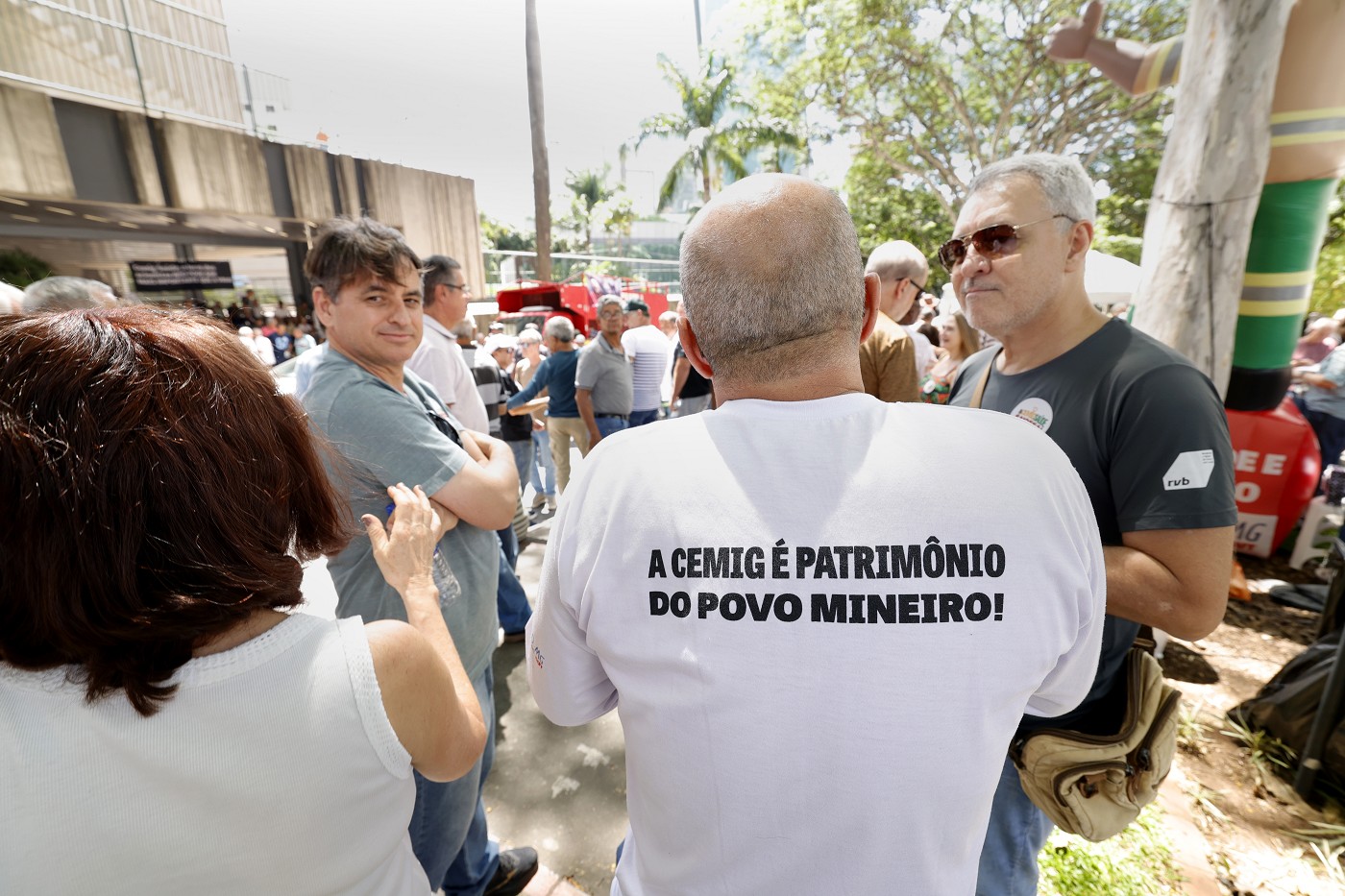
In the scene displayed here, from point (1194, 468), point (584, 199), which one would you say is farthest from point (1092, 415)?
point (584, 199)

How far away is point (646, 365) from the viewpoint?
6551 mm

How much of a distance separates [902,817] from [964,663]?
0.24 m

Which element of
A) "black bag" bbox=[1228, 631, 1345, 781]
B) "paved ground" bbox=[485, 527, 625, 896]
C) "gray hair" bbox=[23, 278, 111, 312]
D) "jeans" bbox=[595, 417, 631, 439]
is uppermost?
"gray hair" bbox=[23, 278, 111, 312]

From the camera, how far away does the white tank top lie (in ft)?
2.39

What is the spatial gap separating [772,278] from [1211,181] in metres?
3.66

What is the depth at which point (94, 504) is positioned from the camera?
2.50 ft

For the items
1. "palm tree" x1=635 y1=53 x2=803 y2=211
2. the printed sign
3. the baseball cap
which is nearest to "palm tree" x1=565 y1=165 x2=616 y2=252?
"palm tree" x1=635 y1=53 x2=803 y2=211

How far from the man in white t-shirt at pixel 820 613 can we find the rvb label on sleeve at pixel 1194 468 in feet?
2.42

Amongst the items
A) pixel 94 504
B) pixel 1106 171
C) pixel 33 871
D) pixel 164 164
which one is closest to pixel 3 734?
pixel 33 871

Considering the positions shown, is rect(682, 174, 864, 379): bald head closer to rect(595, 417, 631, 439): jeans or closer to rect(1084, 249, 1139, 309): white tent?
rect(595, 417, 631, 439): jeans

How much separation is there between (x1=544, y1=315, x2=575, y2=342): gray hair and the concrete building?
351 inches

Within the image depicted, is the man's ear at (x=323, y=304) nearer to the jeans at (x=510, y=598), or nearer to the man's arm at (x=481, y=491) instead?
the man's arm at (x=481, y=491)

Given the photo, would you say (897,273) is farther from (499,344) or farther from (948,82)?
(948,82)

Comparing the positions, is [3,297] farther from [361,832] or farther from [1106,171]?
[1106,171]
